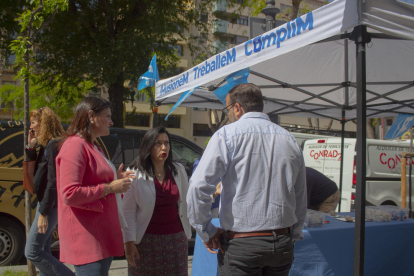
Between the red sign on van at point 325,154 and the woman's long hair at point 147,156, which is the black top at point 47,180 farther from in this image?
the red sign on van at point 325,154

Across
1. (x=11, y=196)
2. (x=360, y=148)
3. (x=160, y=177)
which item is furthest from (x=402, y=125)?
(x=11, y=196)

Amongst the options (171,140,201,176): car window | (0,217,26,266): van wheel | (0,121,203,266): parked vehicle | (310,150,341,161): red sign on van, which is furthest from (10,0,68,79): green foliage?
(310,150,341,161): red sign on van

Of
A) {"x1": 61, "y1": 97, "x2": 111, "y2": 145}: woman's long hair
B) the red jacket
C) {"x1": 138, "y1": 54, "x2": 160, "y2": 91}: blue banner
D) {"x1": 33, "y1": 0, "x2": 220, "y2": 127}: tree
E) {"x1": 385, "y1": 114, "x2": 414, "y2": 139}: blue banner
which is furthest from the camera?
{"x1": 33, "y1": 0, "x2": 220, "y2": 127}: tree

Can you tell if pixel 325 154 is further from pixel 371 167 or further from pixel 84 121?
pixel 84 121

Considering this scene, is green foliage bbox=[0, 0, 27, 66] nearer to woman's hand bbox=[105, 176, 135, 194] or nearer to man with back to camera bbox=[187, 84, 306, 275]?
woman's hand bbox=[105, 176, 135, 194]

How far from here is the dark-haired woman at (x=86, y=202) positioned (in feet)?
6.64

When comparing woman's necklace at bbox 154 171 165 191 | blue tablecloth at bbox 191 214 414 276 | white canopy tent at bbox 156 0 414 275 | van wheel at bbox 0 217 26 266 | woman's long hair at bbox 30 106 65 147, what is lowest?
van wheel at bbox 0 217 26 266

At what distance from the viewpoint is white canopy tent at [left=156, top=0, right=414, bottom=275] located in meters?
2.29

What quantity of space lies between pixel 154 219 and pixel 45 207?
0.95 m

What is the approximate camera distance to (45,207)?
285 cm

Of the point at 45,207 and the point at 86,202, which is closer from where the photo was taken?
the point at 86,202

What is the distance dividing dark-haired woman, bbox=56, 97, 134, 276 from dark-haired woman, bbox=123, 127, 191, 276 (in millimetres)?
341

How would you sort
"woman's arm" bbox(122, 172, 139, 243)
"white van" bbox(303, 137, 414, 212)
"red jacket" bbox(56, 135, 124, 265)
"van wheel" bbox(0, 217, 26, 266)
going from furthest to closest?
"white van" bbox(303, 137, 414, 212) < "van wheel" bbox(0, 217, 26, 266) < "woman's arm" bbox(122, 172, 139, 243) < "red jacket" bbox(56, 135, 124, 265)

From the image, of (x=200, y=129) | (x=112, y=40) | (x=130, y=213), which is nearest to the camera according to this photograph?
(x=130, y=213)
